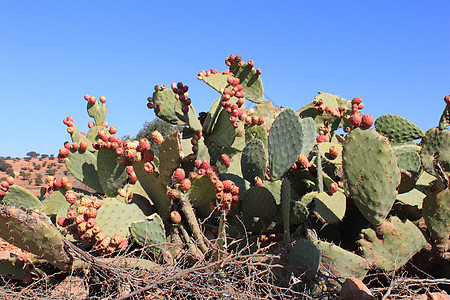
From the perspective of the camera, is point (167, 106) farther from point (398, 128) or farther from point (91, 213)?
point (398, 128)

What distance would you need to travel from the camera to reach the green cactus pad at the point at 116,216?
2.52m

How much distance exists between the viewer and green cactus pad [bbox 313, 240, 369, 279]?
2373mm

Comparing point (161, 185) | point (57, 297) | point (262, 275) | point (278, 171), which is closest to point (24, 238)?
point (57, 297)

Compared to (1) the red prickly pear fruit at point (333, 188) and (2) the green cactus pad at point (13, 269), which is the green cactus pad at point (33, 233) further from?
(1) the red prickly pear fruit at point (333, 188)

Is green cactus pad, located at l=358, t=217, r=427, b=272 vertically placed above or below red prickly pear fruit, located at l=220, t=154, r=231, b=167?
below

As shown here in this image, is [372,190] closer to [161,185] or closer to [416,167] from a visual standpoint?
[416,167]

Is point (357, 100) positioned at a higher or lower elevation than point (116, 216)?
higher

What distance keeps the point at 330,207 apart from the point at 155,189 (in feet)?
3.48

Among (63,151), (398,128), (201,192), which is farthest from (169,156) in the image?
(398,128)

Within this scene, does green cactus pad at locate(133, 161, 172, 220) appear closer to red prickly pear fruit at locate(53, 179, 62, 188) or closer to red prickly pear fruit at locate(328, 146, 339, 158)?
red prickly pear fruit at locate(53, 179, 62, 188)

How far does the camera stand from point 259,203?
104 inches

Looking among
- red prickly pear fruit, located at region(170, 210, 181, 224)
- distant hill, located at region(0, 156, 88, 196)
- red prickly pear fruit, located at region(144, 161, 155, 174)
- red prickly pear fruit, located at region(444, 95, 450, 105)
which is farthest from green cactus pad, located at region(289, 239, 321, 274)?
distant hill, located at region(0, 156, 88, 196)

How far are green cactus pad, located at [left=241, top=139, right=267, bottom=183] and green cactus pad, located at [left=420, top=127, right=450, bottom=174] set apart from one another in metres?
1.04

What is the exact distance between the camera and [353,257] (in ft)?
7.84
